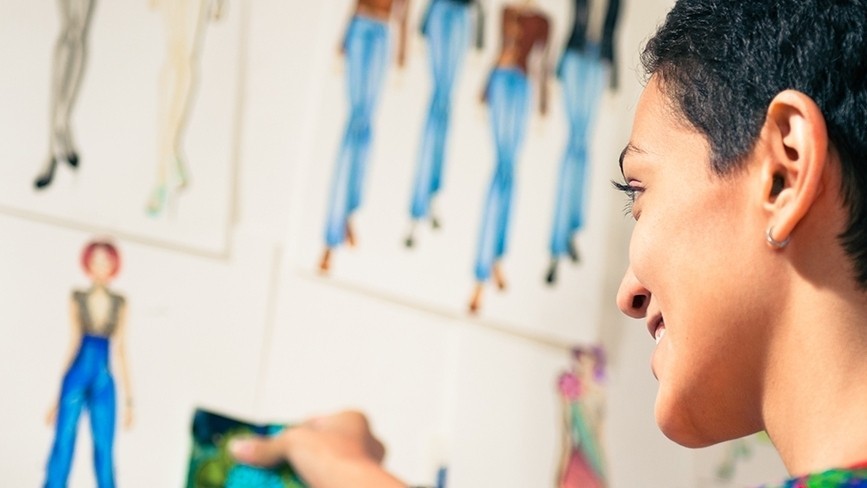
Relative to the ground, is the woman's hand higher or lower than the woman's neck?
lower

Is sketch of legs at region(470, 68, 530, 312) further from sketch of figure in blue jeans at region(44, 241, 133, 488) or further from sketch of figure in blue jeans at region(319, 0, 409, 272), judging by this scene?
sketch of figure in blue jeans at region(44, 241, 133, 488)

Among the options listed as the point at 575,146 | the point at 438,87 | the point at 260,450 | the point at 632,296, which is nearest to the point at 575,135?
the point at 575,146

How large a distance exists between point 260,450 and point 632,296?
0.54 m

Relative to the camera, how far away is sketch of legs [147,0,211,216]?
117 cm

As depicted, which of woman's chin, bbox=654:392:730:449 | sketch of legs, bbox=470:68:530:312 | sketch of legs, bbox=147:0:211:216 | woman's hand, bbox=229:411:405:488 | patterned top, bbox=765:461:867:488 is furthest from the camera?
sketch of legs, bbox=470:68:530:312

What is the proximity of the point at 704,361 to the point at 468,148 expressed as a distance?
31.5 inches

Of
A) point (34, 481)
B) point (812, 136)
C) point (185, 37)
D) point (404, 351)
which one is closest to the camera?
point (812, 136)

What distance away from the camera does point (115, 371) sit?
1137mm

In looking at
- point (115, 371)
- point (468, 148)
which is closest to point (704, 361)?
point (115, 371)

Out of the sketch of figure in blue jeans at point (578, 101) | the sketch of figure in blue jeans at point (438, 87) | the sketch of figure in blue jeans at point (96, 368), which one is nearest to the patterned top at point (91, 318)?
the sketch of figure in blue jeans at point (96, 368)

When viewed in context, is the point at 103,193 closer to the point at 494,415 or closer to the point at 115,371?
the point at 115,371

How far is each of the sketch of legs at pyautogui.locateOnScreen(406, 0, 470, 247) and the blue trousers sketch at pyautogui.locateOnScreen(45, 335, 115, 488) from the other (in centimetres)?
40

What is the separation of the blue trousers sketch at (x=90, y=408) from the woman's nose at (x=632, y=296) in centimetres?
60

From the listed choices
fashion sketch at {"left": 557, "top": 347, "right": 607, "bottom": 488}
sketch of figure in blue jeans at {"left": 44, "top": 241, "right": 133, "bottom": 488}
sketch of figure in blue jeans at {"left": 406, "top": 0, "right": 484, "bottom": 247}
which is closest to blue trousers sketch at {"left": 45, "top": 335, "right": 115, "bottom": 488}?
sketch of figure in blue jeans at {"left": 44, "top": 241, "right": 133, "bottom": 488}
